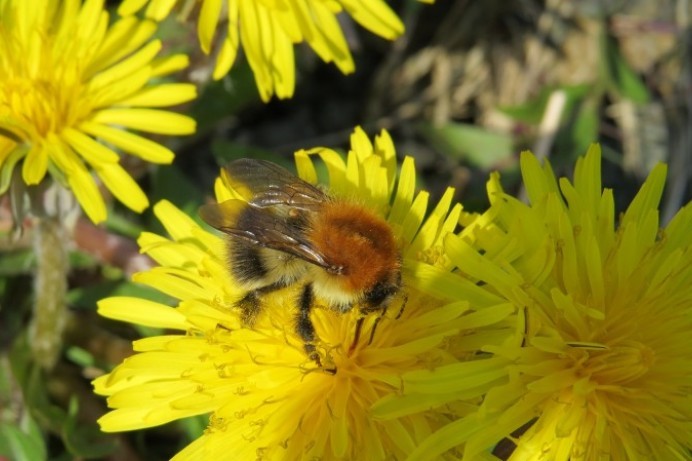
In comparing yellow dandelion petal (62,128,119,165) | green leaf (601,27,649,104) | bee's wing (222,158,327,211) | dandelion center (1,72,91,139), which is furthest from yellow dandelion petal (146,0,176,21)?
green leaf (601,27,649,104)

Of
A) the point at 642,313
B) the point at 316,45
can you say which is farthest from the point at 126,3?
the point at 642,313

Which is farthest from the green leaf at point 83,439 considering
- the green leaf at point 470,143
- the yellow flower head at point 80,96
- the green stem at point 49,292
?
the green leaf at point 470,143

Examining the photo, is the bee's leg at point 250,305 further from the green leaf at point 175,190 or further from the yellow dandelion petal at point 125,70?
the green leaf at point 175,190

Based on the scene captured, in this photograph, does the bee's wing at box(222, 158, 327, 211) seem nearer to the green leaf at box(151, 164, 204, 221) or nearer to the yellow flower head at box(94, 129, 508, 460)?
the yellow flower head at box(94, 129, 508, 460)

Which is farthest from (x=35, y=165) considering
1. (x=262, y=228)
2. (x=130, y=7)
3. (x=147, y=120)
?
(x=262, y=228)

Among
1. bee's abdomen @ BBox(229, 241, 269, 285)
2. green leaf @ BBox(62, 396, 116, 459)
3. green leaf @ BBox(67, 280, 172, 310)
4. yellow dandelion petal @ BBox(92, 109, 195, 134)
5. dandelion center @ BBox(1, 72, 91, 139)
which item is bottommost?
green leaf @ BBox(62, 396, 116, 459)

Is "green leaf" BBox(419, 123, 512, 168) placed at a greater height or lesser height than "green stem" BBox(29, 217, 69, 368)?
greater
